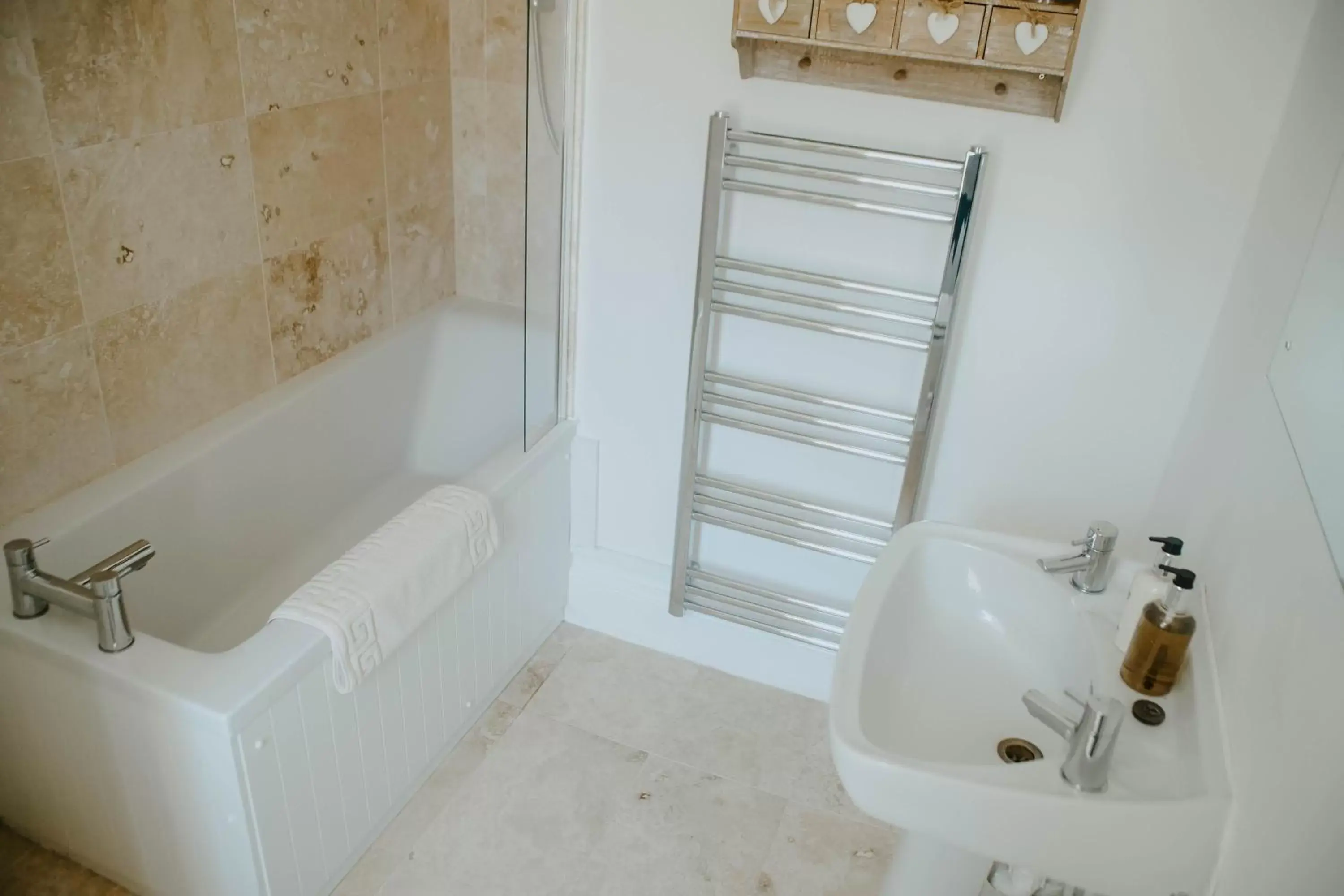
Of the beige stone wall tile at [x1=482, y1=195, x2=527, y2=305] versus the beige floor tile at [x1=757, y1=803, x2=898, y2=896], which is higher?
the beige stone wall tile at [x1=482, y1=195, x2=527, y2=305]

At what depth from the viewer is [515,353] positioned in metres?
2.60

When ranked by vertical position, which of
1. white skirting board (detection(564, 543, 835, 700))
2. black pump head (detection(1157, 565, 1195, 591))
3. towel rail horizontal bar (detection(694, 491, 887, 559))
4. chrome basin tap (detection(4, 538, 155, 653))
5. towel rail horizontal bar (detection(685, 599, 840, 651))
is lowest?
white skirting board (detection(564, 543, 835, 700))

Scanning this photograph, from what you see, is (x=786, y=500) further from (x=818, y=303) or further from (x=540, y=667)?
(x=540, y=667)

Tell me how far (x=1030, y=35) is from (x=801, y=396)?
0.78 meters

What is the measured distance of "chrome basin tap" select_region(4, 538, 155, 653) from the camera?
4.82ft

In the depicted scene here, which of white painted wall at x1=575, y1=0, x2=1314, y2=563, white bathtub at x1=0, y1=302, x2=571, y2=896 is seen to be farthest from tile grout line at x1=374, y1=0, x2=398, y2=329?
white painted wall at x1=575, y1=0, x2=1314, y2=563

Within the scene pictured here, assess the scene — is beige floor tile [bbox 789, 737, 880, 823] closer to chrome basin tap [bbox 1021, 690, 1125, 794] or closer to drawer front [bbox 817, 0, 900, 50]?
chrome basin tap [bbox 1021, 690, 1125, 794]

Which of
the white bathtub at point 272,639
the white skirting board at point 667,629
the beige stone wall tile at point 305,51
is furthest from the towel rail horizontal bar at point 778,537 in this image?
the beige stone wall tile at point 305,51

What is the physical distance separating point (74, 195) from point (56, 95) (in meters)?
0.16

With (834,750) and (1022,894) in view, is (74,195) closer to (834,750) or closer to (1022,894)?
(834,750)

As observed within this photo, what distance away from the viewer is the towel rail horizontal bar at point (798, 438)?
6.59 feet

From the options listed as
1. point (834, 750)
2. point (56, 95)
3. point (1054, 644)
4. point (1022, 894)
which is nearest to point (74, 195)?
point (56, 95)

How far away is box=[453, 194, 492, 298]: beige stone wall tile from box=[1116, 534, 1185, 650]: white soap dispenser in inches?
77.7

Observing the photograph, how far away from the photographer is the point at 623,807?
2.04 m
